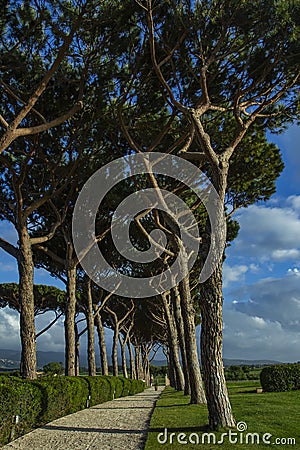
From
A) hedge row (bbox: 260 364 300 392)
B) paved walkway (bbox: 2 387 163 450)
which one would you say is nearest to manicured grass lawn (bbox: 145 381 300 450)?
paved walkway (bbox: 2 387 163 450)

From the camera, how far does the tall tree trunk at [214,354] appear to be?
696 centimetres

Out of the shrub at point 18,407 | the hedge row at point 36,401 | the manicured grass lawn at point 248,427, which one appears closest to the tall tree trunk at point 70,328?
the hedge row at point 36,401

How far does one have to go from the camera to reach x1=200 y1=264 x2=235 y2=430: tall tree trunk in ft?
22.8

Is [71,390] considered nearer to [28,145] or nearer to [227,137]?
[28,145]

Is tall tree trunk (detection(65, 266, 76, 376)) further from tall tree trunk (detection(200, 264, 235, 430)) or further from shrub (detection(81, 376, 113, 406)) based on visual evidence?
tall tree trunk (detection(200, 264, 235, 430))

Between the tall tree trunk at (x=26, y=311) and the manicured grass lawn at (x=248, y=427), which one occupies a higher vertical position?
the tall tree trunk at (x=26, y=311)

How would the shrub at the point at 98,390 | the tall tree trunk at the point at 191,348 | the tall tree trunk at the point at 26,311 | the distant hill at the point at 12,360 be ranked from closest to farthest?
1. the tall tree trunk at the point at 26,311
2. the tall tree trunk at the point at 191,348
3. the shrub at the point at 98,390
4. the distant hill at the point at 12,360

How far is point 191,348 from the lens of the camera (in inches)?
490

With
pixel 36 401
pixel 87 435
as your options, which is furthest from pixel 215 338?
pixel 36 401

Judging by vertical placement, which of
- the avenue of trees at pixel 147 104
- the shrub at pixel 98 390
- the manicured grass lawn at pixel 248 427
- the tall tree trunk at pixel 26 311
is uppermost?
the avenue of trees at pixel 147 104

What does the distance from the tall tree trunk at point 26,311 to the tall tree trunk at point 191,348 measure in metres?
3.86

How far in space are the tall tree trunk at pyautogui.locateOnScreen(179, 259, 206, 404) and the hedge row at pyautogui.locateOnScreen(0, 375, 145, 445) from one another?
111 inches

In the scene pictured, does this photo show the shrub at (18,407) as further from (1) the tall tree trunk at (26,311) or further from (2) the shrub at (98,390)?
(2) the shrub at (98,390)

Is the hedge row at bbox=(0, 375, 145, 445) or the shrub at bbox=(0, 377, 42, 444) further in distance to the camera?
the hedge row at bbox=(0, 375, 145, 445)
